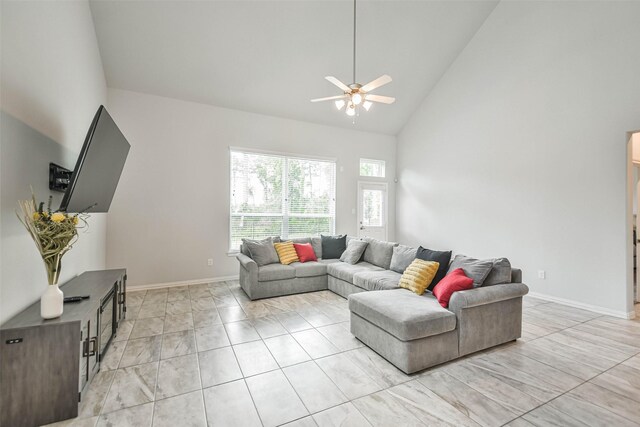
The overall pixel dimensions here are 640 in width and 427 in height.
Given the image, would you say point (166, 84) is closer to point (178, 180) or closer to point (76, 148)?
point (178, 180)

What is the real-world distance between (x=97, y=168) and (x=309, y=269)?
3.09 m

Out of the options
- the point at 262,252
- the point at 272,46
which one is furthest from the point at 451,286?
the point at 272,46

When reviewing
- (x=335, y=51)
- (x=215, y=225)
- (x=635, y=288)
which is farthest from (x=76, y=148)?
(x=635, y=288)

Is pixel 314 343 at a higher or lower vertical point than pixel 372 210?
lower

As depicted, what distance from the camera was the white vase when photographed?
187cm

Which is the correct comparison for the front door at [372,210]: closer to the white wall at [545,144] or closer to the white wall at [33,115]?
the white wall at [545,144]

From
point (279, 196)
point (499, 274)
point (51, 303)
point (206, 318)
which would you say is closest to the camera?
point (51, 303)

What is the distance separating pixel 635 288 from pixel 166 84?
26.2 feet

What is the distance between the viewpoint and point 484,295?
2631 mm

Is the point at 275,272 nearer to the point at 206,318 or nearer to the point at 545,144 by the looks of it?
the point at 206,318

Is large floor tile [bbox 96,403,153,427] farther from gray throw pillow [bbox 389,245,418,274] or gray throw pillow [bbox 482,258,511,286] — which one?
gray throw pillow [bbox 389,245,418,274]

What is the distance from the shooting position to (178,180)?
199 inches

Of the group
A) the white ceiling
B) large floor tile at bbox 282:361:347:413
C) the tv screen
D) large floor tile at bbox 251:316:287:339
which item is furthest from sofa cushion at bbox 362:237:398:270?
the tv screen

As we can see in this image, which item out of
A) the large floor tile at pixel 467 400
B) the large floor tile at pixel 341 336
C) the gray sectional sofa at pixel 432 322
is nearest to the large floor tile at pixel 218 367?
the large floor tile at pixel 341 336
